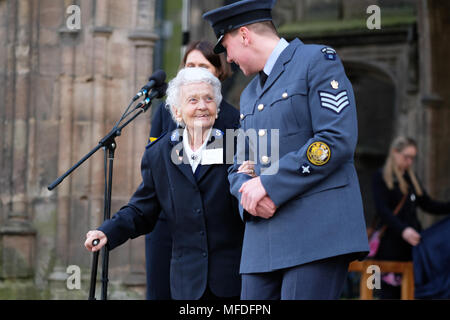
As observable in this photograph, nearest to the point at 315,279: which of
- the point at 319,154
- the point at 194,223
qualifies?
the point at 319,154

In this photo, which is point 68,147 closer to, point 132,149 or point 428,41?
point 132,149

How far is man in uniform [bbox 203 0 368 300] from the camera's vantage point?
11.0 feet

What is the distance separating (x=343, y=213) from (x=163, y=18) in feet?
44.8

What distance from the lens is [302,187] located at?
11.1ft

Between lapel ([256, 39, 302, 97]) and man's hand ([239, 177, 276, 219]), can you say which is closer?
man's hand ([239, 177, 276, 219])

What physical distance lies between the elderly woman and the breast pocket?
0.87m

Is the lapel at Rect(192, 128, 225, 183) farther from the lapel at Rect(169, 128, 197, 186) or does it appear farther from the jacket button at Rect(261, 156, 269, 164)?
the jacket button at Rect(261, 156, 269, 164)

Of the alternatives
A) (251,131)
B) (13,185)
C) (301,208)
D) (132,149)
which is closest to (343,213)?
(301,208)

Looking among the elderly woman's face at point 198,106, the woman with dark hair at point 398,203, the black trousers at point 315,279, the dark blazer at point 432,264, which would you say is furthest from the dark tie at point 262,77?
the dark blazer at point 432,264

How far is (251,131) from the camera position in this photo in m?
3.62

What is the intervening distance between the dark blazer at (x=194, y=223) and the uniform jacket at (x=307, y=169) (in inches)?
27.9

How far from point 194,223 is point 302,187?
41.6 inches

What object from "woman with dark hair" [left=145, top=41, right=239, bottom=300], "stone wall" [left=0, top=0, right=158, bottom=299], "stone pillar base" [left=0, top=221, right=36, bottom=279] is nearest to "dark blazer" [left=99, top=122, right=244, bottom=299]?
"woman with dark hair" [left=145, top=41, right=239, bottom=300]

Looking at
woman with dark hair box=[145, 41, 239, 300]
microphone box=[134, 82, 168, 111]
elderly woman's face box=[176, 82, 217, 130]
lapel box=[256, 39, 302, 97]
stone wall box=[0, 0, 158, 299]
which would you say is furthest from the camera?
stone wall box=[0, 0, 158, 299]
